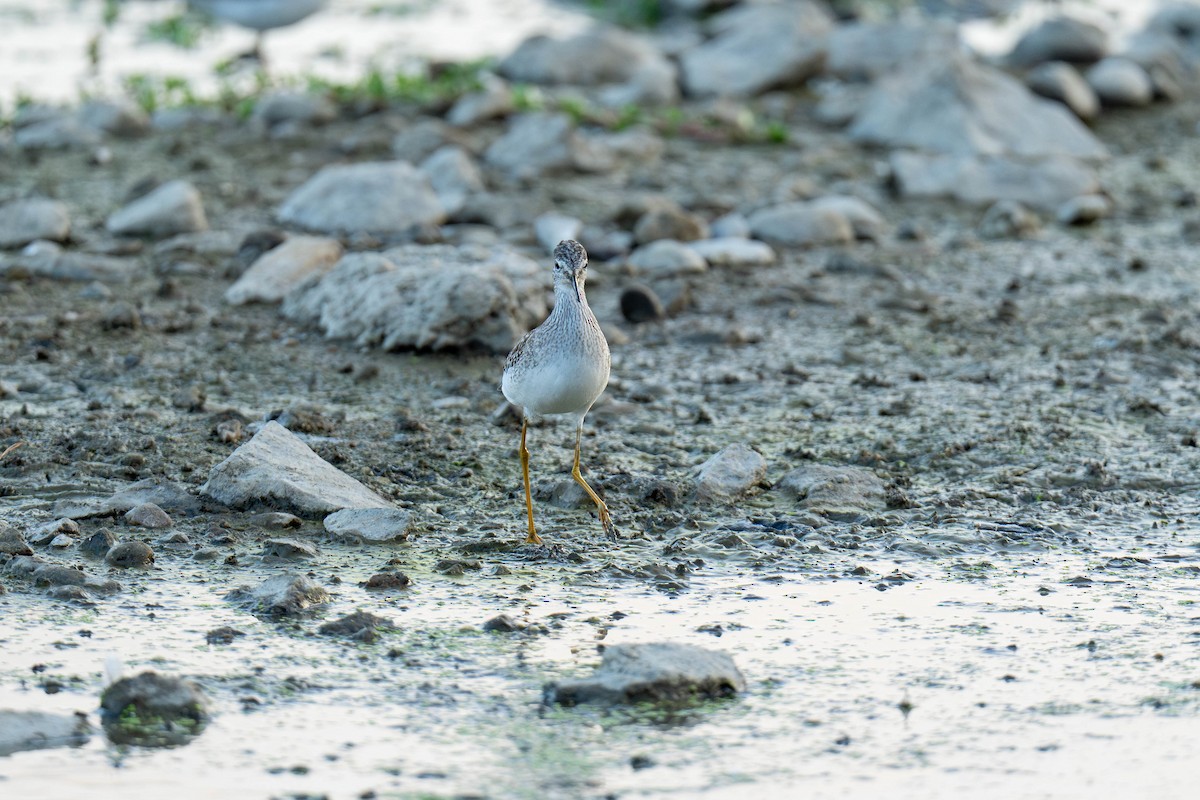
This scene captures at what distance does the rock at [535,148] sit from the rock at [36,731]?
796 cm

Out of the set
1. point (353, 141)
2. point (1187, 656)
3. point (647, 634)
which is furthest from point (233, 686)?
point (353, 141)

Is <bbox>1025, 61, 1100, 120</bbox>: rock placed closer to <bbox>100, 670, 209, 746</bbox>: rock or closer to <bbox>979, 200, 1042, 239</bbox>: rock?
<bbox>979, 200, 1042, 239</bbox>: rock

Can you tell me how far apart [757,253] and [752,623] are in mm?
5306

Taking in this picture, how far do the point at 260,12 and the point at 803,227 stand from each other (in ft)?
23.6

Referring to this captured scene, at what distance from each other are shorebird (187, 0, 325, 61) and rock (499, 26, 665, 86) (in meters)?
2.14

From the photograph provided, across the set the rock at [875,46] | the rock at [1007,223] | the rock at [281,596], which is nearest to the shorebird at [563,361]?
the rock at [281,596]

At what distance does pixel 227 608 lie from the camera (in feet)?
18.7

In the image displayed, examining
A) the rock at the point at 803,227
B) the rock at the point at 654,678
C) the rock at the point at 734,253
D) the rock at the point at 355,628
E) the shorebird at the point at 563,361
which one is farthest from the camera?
the rock at the point at 803,227

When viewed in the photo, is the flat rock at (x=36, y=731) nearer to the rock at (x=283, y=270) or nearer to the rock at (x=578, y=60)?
the rock at (x=283, y=270)

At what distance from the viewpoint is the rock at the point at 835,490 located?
22.4 ft

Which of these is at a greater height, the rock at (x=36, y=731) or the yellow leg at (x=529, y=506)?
the yellow leg at (x=529, y=506)

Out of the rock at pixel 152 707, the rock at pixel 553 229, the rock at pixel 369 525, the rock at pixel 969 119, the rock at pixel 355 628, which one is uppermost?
the rock at pixel 969 119

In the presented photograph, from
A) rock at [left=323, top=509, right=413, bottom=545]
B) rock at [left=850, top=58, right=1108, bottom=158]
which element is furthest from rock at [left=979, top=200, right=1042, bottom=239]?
rock at [left=323, top=509, right=413, bottom=545]

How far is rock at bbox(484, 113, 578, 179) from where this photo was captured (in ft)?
40.7
